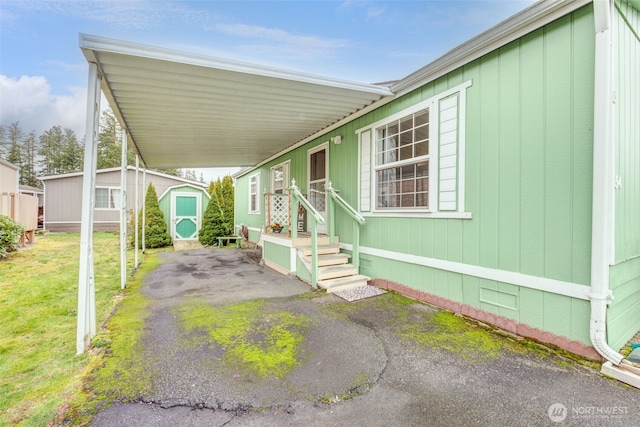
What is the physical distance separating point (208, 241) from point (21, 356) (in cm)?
901

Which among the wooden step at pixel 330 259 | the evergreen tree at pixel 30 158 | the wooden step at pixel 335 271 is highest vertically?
the evergreen tree at pixel 30 158

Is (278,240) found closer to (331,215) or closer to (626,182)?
(331,215)

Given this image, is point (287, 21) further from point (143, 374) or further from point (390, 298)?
point (143, 374)

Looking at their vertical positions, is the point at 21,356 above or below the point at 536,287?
below

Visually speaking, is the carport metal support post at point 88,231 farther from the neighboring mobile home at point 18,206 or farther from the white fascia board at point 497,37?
the neighboring mobile home at point 18,206

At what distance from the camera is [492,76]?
3139 mm

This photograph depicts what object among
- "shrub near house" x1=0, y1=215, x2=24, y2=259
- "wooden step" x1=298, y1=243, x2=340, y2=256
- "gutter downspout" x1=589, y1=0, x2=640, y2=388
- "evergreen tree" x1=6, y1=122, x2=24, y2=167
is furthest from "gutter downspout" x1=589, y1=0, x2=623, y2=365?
"evergreen tree" x1=6, y1=122, x2=24, y2=167

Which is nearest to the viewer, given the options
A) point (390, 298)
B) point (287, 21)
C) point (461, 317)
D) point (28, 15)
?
point (461, 317)

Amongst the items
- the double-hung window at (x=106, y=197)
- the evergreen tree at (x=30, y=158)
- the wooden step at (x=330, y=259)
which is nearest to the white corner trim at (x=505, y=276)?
the wooden step at (x=330, y=259)

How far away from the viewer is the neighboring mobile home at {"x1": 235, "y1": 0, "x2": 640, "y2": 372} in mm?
2389

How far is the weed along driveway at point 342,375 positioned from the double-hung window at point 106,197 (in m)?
14.9

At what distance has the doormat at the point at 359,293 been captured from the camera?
4.16m

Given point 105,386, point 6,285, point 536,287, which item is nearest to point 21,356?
point 105,386

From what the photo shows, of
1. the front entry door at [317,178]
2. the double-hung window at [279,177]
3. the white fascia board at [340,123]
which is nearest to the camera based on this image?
the white fascia board at [340,123]
